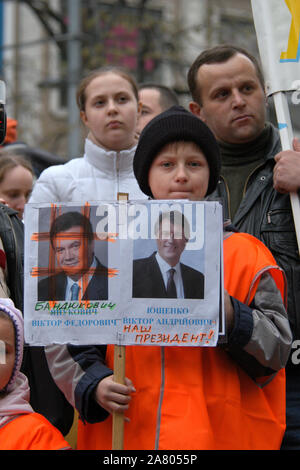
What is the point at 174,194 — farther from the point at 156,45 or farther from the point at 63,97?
the point at 63,97

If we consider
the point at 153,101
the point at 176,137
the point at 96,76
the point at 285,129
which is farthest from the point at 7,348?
the point at 153,101

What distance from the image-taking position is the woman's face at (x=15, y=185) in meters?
4.27

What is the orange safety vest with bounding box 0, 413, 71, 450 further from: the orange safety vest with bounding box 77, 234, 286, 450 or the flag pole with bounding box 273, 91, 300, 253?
the flag pole with bounding box 273, 91, 300, 253

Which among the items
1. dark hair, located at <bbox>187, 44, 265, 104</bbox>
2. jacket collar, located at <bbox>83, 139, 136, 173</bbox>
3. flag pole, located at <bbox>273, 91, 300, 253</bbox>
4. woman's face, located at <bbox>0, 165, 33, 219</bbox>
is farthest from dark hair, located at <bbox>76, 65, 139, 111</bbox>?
flag pole, located at <bbox>273, 91, 300, 253</bbox>

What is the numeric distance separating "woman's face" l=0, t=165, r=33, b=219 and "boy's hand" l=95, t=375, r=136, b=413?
6.88 feet

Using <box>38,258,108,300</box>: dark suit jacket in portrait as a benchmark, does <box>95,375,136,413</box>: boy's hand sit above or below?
below

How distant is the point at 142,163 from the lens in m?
2.66

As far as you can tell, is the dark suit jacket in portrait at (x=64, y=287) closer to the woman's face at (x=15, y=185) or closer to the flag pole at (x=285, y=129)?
the flag pole at (x=285, y=129)

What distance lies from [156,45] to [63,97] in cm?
426

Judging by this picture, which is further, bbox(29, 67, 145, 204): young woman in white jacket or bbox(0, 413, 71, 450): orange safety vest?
bbox(29, 67, 145, 204): young woman in white jacket

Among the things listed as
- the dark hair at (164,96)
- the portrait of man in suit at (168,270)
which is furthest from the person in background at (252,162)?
the dark hair at (164,96)

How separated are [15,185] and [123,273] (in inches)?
83.3

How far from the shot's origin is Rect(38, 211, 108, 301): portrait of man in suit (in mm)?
2316

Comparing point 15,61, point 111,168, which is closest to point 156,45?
point 15,61
